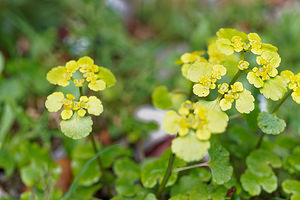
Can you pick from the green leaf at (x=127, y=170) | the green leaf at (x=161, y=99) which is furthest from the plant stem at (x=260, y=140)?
the green leaf at (x=127, y=170)

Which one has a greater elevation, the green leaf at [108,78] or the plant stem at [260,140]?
the green leaf at [108,78]

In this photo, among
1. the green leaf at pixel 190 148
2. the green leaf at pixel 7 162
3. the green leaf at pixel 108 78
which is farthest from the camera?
the green leaf at pixel 7 162

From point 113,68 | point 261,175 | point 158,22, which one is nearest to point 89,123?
point 261,175

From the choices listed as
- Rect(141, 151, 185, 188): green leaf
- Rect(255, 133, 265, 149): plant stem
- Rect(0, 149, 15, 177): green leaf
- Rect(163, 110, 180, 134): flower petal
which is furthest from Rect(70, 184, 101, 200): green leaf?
Rect(255, 133, 265, 149): plant stem

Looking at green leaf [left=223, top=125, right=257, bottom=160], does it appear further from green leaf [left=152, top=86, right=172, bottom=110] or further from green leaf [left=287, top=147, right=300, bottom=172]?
green leaf [left=152, top=86, right=172, bottom=110]

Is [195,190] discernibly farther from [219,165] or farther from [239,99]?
[239,99]

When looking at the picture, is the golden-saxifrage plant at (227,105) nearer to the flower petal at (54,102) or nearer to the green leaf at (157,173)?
the green leaf at (157,173)

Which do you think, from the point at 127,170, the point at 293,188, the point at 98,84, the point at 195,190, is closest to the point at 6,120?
the point at 127,170
